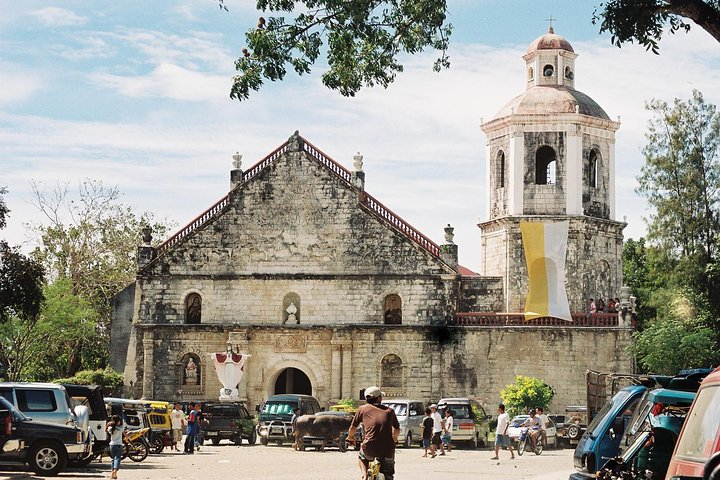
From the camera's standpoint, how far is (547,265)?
39375 millimetres

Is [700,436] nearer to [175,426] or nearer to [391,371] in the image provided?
[175,426]

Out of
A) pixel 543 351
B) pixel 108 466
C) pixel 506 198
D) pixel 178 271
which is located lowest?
pixel 108 466

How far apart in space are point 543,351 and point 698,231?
9.89m

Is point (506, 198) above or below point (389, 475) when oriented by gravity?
above

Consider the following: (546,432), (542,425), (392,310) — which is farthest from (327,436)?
(392,310)

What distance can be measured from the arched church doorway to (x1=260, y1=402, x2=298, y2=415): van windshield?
316 inches

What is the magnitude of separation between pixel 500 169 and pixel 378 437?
93.9 feet

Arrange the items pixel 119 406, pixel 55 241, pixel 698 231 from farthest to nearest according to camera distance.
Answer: pixel 55 241 → pixel 698 231 → pixel 119 406

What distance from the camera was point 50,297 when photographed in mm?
48906

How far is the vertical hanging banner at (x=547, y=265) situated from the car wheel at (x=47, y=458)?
2150 centimetres

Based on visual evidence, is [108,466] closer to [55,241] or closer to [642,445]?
[642,445]

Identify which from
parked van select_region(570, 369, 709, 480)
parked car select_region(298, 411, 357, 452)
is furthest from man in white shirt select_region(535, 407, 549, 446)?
parked van select_region(570, 369, 709, 480)

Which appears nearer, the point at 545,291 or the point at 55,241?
the point at 545,291

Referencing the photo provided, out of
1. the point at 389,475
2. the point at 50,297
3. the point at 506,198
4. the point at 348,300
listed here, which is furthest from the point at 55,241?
the point at 389,475
